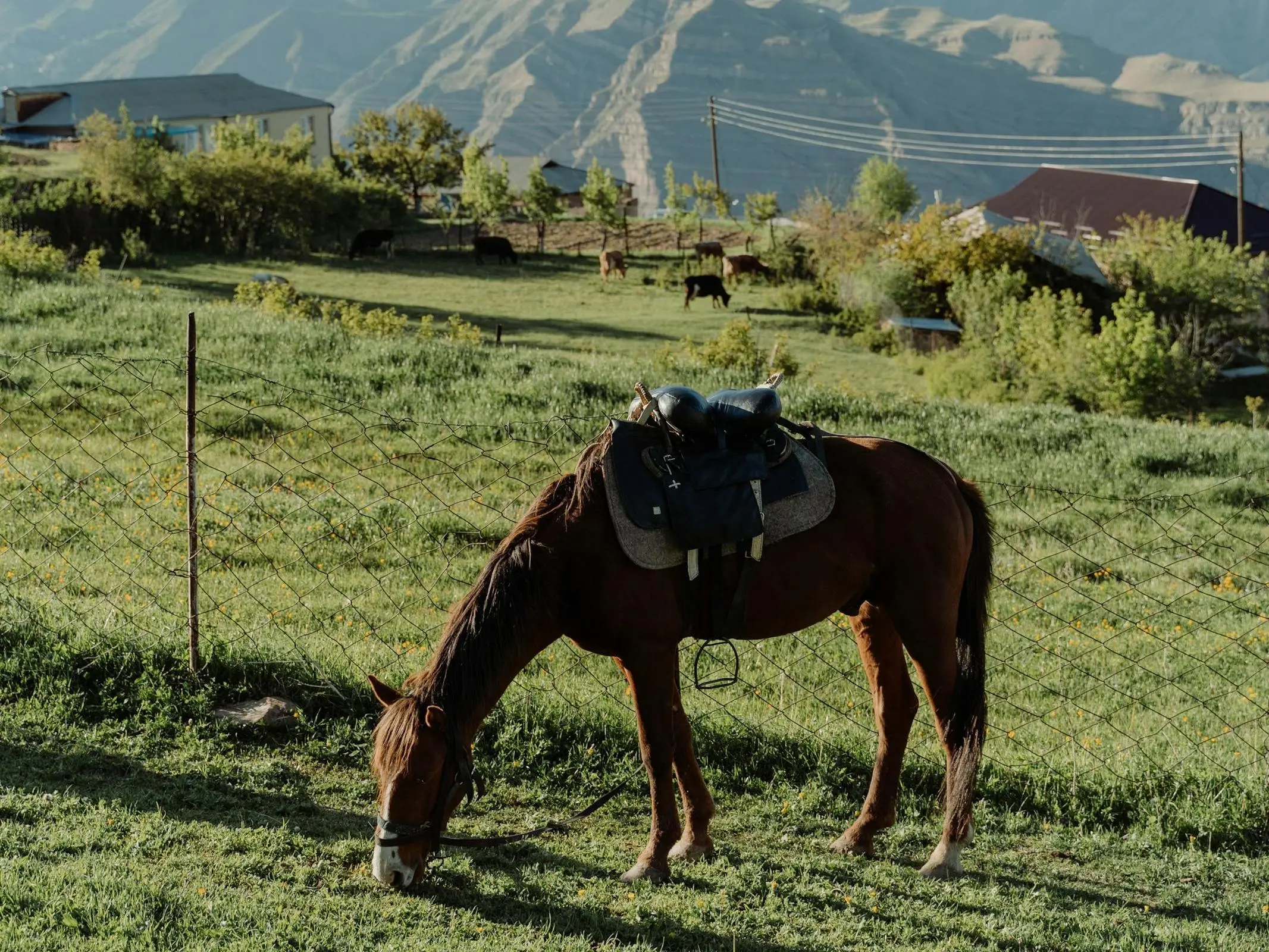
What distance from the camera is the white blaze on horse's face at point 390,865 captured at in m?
3.72

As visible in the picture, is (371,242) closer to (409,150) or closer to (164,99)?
(409,150)

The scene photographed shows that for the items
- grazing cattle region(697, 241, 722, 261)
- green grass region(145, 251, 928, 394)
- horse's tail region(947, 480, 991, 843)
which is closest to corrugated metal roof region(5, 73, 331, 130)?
green grass region(145, 251, 928, 394)

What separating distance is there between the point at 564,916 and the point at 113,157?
3726 centimetres

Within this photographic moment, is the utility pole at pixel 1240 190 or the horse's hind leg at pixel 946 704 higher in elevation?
the utility pole at pixel 1240 190

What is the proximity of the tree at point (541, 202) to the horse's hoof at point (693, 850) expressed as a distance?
40.5 m

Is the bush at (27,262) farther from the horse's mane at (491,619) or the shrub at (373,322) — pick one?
the horse's mane at (491,619)

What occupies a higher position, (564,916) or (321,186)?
(321,186)

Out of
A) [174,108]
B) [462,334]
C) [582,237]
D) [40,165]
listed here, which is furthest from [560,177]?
[462,334]

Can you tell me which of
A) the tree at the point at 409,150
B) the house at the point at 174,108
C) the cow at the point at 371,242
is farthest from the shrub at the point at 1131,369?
the house at the point at 174,108

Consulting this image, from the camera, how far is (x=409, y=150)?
2028 inches

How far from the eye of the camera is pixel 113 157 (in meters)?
35.8

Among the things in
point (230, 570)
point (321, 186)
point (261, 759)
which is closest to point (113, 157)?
point (321, 186)

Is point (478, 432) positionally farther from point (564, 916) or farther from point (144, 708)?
point (564, 916)

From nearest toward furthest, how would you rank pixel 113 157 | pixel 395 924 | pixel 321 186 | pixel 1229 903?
1. pixel 395 924
2. pixel 1229 903
3. pixel 113 157
4. pixel 321 186
